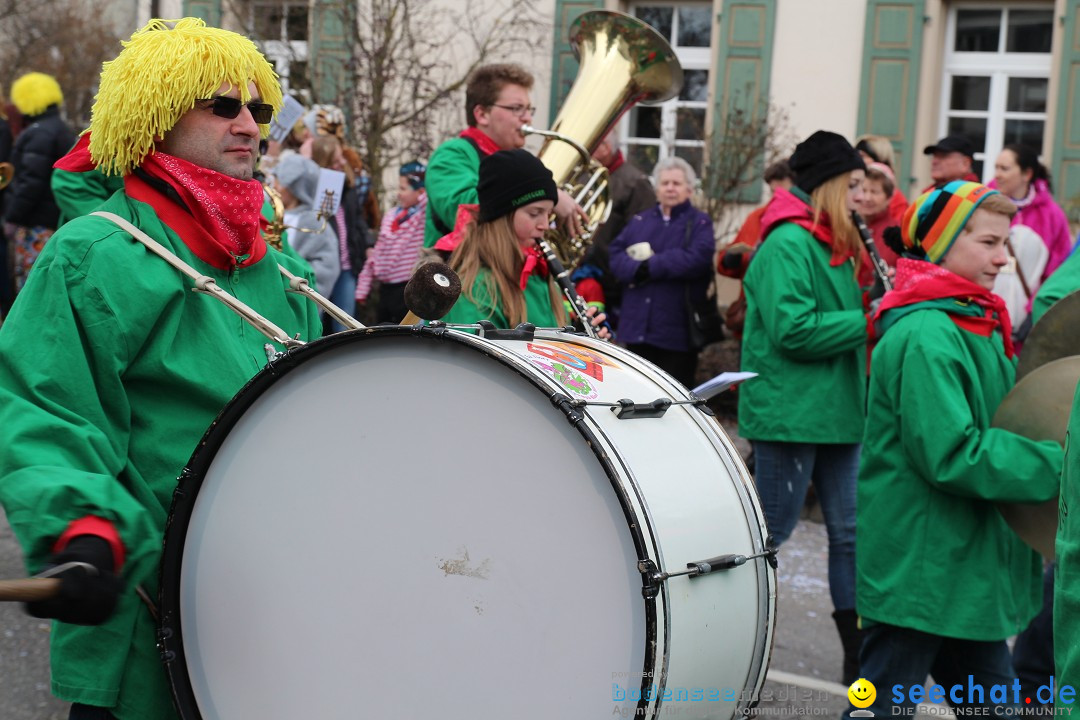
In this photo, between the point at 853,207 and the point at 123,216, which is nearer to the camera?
the point at 123,216

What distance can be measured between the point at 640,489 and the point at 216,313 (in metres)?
0.83

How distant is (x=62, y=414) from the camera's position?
6.90 feet

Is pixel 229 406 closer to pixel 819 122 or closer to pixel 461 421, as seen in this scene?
pixel 461 421

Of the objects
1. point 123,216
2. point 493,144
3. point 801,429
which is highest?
point 493,144

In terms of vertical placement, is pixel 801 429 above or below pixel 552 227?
below

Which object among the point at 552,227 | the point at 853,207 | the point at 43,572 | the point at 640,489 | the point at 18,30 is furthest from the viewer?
the point at 18,30

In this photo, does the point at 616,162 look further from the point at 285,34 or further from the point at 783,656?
the point at 285,34

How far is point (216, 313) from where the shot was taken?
2.36 meters

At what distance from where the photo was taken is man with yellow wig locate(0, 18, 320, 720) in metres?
2.01

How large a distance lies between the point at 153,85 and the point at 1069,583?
1.66 m

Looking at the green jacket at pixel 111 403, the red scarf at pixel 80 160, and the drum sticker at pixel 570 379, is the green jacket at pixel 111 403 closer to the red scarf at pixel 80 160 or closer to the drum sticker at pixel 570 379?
the red scarf at pixel 80 160

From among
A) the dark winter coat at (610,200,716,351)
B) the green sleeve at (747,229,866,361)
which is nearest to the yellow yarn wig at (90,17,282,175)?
the green sleeve at (747,229,866,361)

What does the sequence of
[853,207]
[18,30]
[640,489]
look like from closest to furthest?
[640,489], [853,207], [18,30]

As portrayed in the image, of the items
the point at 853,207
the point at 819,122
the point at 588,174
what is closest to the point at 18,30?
the point at 819,122
